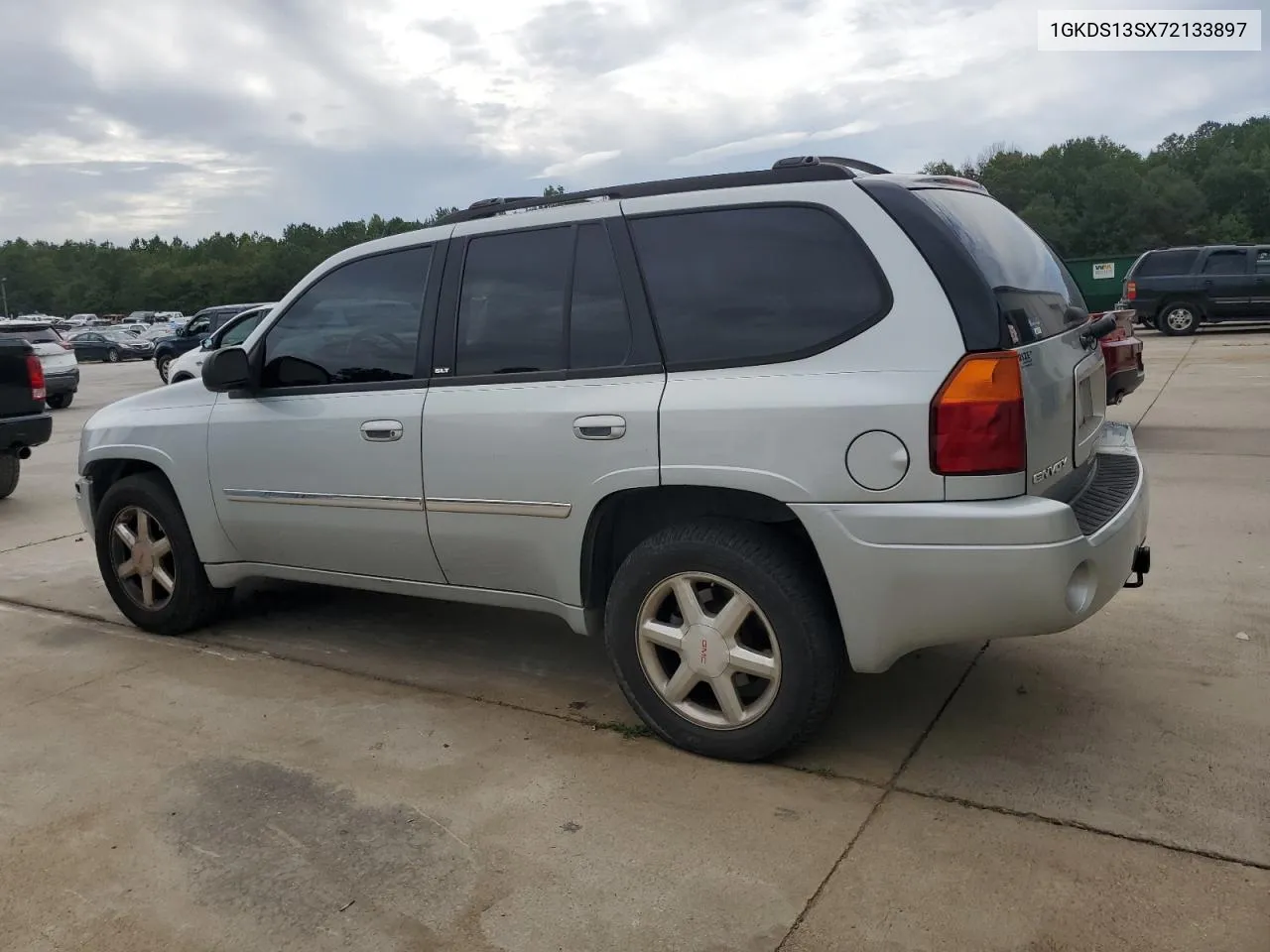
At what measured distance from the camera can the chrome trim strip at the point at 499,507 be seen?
3576mm

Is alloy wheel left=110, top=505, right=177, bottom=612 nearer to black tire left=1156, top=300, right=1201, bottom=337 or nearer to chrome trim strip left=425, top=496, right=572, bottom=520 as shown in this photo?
chrome trim strip left=425, top=496, right=572, bottom=520

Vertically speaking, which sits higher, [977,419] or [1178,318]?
[977,419]

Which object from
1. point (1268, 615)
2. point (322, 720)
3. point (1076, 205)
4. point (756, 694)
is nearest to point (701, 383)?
point (756, 694)

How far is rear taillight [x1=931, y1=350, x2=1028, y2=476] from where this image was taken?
2.89m

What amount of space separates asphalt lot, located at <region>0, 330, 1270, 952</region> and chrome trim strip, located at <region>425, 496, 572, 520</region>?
76 centimetres

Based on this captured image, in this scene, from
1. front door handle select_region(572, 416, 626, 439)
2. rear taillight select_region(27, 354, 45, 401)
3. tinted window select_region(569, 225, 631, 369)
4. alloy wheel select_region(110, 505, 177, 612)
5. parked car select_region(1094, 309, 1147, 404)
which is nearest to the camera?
front door handle select_region(572, 416, 626, 439)

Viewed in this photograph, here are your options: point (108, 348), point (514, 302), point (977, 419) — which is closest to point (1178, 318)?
point (514, 302)

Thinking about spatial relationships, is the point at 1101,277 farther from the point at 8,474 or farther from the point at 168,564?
the point at 168,564

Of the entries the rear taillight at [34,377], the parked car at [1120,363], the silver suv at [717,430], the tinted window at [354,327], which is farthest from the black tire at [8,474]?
the parked car at [1120,363]

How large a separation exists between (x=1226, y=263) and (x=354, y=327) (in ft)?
66.1

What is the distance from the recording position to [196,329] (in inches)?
922

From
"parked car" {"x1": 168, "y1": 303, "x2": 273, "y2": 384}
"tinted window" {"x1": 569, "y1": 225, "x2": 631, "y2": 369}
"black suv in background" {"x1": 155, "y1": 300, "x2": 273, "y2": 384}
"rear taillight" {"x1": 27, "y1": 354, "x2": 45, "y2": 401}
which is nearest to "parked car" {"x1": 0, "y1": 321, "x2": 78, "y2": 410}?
"black suv in background" {"x1": 155, "y1": 300, "x2": 273, "y2": 384}

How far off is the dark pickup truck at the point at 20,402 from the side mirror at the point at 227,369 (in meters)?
4.80

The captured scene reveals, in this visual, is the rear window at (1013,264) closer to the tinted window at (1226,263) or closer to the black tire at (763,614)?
the black tire at (763,614)
